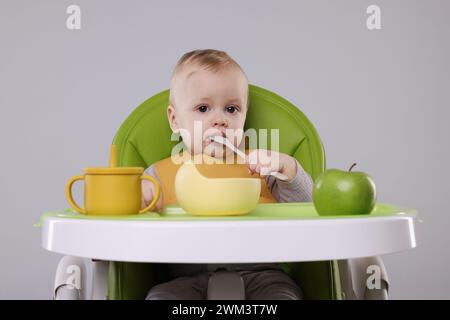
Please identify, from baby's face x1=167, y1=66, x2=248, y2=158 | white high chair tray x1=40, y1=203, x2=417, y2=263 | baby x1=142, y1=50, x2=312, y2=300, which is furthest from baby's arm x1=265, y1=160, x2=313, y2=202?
white high chair tray x1=40, y1=203, x2=417, y2=263

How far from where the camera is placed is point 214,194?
99 centimetres

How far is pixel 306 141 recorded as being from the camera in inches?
62.2

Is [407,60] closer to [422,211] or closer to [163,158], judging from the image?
[422,211]

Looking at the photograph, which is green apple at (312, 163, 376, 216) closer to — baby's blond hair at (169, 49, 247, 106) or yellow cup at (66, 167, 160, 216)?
yellow cup at (66, 167, 160, 216)

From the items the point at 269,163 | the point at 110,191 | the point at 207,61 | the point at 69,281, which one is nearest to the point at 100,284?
the point at 69,281

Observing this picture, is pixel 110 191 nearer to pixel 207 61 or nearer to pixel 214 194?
pixel 214 194

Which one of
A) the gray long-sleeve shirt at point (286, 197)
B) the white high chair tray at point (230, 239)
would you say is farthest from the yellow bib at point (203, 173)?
the white high chair tray at point (230, 239)

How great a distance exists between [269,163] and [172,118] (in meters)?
0.36

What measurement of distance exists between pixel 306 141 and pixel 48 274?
1.46 meters

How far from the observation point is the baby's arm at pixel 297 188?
1.39 metres

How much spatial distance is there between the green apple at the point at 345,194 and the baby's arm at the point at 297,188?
342mm

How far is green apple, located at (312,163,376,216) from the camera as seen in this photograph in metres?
1.01

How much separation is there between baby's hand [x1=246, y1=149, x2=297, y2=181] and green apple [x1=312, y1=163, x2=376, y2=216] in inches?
8.4
